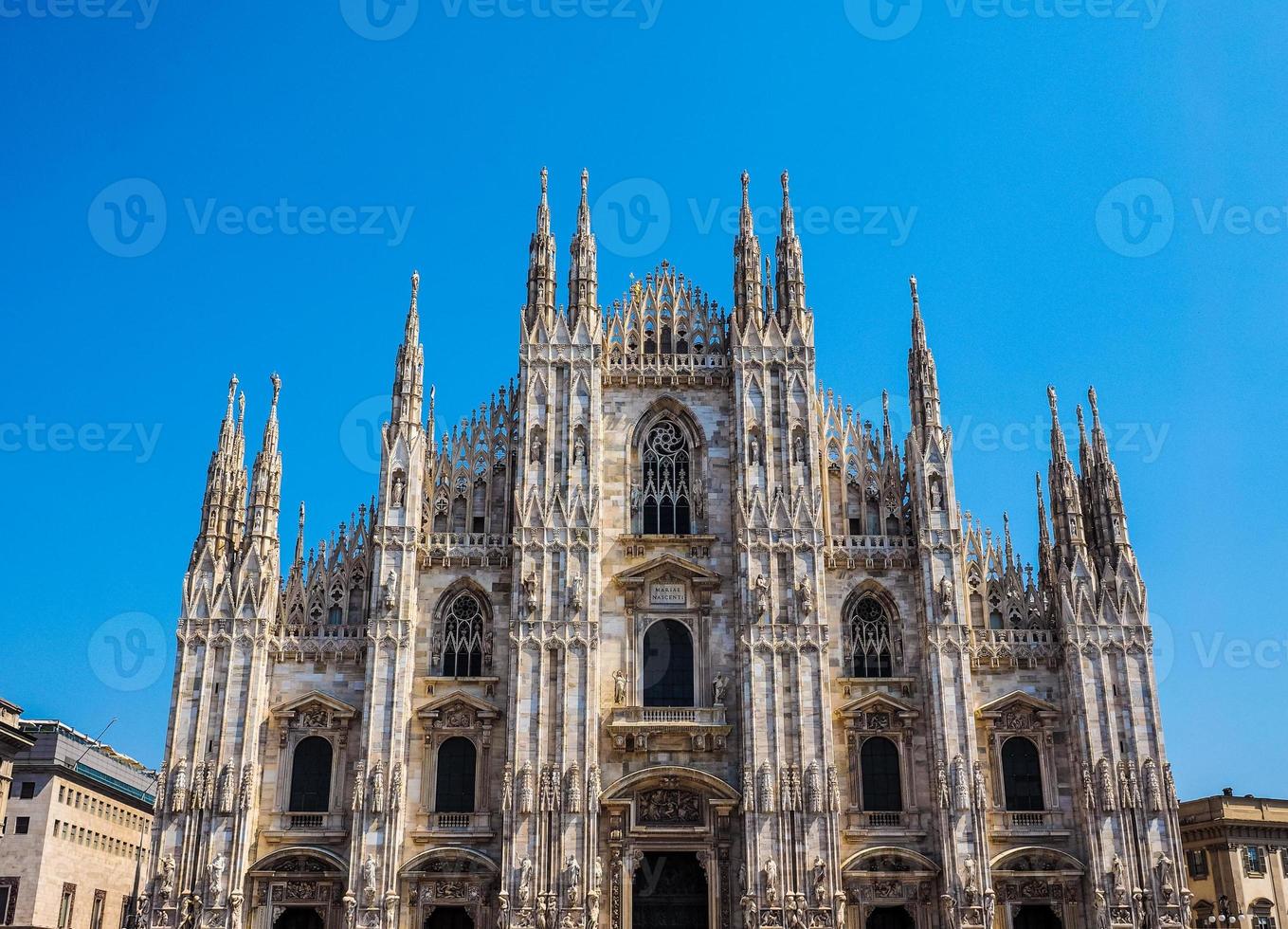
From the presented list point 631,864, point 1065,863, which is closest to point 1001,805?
point 1065,863

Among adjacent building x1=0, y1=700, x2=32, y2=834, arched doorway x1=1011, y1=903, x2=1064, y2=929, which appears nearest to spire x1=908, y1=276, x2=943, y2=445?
arched doorway x1=1011, y1=903, x2=1064, y2=929

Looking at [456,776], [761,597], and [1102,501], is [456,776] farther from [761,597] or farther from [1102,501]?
[1102,501]

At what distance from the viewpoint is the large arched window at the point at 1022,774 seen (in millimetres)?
39844

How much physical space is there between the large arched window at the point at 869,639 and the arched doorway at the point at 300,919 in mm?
18076

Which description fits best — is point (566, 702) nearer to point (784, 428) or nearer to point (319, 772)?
point (319, 772)

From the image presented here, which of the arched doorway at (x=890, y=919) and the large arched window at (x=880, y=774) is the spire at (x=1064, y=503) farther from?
the arched doorway at (x=890, y=919)

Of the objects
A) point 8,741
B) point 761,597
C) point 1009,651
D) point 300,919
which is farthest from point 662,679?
point 8,741

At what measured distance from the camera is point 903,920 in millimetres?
38594

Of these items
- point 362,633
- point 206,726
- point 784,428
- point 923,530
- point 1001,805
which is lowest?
point 1001,805

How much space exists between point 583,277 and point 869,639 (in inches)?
619

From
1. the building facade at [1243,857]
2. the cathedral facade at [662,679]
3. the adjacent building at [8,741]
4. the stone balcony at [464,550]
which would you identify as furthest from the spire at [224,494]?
the building facade at [1243,857]

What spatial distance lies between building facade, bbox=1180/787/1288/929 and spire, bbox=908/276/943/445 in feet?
82.2

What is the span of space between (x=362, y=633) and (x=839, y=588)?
15432 mm

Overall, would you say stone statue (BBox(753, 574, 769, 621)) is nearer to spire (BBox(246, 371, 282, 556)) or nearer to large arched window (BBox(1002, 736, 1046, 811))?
large arched window (BBox(1002, 736, 1046, 811))
